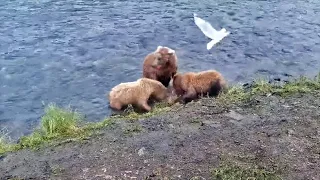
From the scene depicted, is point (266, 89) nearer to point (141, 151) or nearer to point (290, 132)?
point (290, 132)

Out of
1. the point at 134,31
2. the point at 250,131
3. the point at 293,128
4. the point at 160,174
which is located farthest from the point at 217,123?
the point at 134,31

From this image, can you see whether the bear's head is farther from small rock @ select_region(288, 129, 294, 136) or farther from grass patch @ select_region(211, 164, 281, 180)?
grass patch @ select_region(211, 164, 281, 180)

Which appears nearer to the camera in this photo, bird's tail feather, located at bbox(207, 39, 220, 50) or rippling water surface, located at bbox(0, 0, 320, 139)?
rippling water surface, located at bbox(0, 0, 320, 139)

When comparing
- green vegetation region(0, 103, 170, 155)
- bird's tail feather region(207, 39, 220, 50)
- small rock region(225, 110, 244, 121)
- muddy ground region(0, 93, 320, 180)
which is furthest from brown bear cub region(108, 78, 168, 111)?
bird's tail feather region(207, 39, 220, 50)

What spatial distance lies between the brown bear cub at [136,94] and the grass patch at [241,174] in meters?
3.11

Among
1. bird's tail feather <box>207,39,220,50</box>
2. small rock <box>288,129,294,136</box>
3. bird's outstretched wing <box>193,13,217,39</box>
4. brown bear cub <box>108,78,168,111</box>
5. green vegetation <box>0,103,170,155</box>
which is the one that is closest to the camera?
small rock <box>288,129,294,136</box>

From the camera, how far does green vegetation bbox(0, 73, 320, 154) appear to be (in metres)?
7.64

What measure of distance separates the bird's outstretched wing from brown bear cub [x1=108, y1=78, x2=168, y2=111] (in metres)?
2.30

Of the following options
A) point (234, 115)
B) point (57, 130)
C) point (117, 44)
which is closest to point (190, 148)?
point (234, 115)

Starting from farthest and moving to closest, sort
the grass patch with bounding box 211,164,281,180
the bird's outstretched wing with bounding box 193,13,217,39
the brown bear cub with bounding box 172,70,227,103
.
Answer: the bird's outstretched wing with bounding box 193,13,217,39 < the brown bear cub with bounding box 172,70,227,103 < the grass patch with bounding box 211,164,281,180

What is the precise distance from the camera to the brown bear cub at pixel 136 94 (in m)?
9.37

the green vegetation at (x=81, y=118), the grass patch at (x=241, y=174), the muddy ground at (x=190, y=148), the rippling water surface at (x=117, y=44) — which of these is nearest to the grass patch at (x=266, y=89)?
the green vegetation at (x=81, y=118)

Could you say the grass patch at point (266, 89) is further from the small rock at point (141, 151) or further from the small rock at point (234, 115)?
the small rock at point (141, 151)

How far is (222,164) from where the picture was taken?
259 inches
